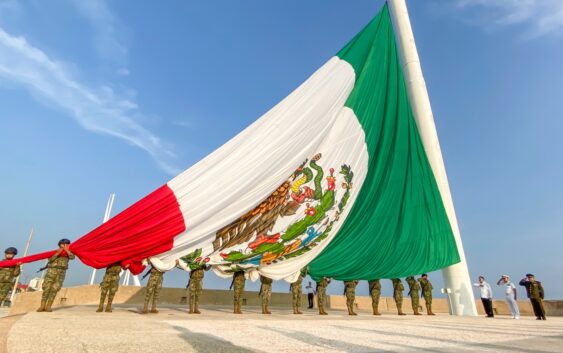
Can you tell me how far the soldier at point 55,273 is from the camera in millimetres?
7559

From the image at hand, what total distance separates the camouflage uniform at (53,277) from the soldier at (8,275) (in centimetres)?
60

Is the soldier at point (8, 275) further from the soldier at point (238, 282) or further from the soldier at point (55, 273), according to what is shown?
the soldier at point (238, 282)

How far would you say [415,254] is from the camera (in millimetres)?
12656

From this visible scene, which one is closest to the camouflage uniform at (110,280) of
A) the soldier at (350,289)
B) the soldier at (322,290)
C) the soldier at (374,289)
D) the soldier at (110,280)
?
the soldier at (110,280)

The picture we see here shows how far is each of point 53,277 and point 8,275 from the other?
0.84m

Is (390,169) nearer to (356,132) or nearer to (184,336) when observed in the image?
(356,132)

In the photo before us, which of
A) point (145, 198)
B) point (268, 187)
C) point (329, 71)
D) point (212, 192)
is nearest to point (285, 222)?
point (268, 187)

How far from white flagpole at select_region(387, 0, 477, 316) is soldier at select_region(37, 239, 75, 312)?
1334 centimetres

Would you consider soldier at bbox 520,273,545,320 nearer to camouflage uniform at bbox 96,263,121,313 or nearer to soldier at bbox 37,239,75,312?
camouflage uniform at bbox 96,263,121,313

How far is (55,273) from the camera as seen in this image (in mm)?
7711

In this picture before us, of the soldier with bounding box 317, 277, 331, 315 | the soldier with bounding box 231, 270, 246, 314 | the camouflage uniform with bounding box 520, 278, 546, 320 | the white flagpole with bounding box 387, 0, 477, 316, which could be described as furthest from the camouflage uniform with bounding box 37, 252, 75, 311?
the camouflage uniform with bounding box 520, 278, 546, 320

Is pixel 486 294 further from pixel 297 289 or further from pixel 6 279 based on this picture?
pixel 6 279

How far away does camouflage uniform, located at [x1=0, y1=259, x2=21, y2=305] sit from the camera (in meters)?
6.98

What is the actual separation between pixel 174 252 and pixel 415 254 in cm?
906
